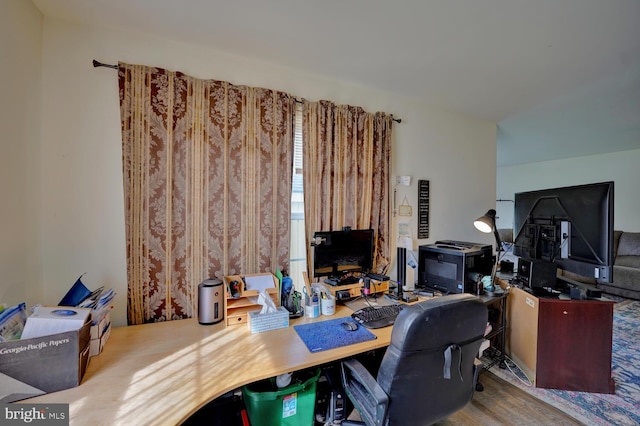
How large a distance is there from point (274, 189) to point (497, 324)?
2327 millimetres

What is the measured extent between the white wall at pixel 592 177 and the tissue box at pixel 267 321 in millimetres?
6332

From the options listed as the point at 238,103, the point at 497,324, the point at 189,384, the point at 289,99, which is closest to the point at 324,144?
the point at 289,99

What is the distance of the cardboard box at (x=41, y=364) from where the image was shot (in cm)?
95

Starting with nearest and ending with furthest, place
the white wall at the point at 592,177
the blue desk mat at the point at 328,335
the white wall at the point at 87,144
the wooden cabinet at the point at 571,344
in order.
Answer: the blue desk mat at the point at 328,335, the white wall at the point at 87,144, the wooden cabinet at the point at 571,344, the white wall at the point at 592,177

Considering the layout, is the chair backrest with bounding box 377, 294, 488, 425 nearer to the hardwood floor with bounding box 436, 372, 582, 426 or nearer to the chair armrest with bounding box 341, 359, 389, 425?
the chair armrest with bounding box 341, 359, 389, 425

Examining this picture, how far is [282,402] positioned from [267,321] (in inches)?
17.1

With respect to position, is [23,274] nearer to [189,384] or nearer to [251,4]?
[189,384]

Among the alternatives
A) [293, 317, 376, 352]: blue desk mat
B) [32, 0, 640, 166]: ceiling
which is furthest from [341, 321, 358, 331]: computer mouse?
[32, 0, 640, 166]: ceiling

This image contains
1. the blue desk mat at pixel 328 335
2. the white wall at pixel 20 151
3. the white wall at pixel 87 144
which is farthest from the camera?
the white wall at pixel 87 144

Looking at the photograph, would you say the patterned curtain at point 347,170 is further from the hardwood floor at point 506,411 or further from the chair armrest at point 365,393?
the hardwood floor at point 506,411

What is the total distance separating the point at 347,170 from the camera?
89.9 inches

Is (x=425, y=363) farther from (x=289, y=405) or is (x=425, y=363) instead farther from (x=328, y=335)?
(x=289, y=405)

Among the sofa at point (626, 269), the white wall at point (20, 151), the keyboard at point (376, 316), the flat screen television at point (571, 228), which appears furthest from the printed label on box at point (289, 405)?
the sofa at point (626, 269)

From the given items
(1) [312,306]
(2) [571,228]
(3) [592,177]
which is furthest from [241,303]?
(3) [592,177]
